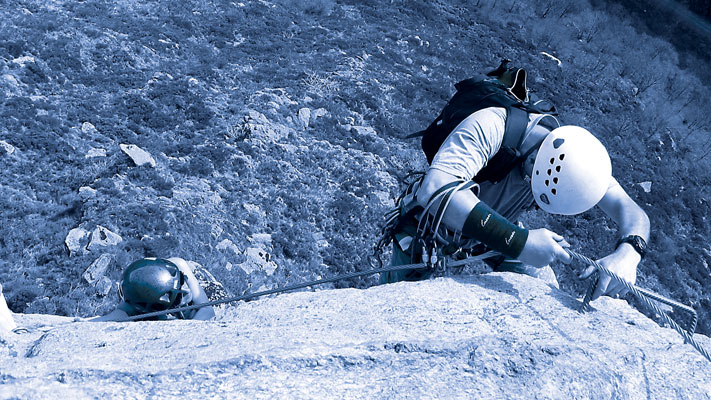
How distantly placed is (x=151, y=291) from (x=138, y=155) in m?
4.53

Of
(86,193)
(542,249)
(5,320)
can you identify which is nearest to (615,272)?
(542,249)

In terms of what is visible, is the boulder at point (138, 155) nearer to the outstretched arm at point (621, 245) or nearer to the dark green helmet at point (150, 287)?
the dark green helmet at point (150, 287)

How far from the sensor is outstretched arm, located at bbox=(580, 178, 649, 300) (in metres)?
2.57

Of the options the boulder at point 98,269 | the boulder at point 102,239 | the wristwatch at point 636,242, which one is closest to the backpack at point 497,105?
the wristwatch at point 636,242

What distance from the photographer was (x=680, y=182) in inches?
467

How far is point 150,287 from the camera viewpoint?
318 cm

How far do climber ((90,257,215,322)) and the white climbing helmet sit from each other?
6.77 ft

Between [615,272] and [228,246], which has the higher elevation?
[615,272]

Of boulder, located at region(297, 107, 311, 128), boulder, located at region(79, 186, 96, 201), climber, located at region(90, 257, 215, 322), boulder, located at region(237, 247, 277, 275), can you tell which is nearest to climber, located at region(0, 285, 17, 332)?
climber, located at region(90, 257, 215, 322)

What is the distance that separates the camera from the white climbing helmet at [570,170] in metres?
2.65

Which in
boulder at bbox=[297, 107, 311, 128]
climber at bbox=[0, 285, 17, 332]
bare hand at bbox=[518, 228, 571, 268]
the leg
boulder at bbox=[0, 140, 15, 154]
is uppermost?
bare hand at bbox=[518, 228, 571, 268]

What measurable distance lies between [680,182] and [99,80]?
11.7m

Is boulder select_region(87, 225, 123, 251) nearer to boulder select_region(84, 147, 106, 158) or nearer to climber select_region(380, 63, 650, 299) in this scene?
boulder select_region(84, 147, 106, 158)

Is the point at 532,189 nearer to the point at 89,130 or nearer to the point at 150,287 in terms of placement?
the point at 150,287
